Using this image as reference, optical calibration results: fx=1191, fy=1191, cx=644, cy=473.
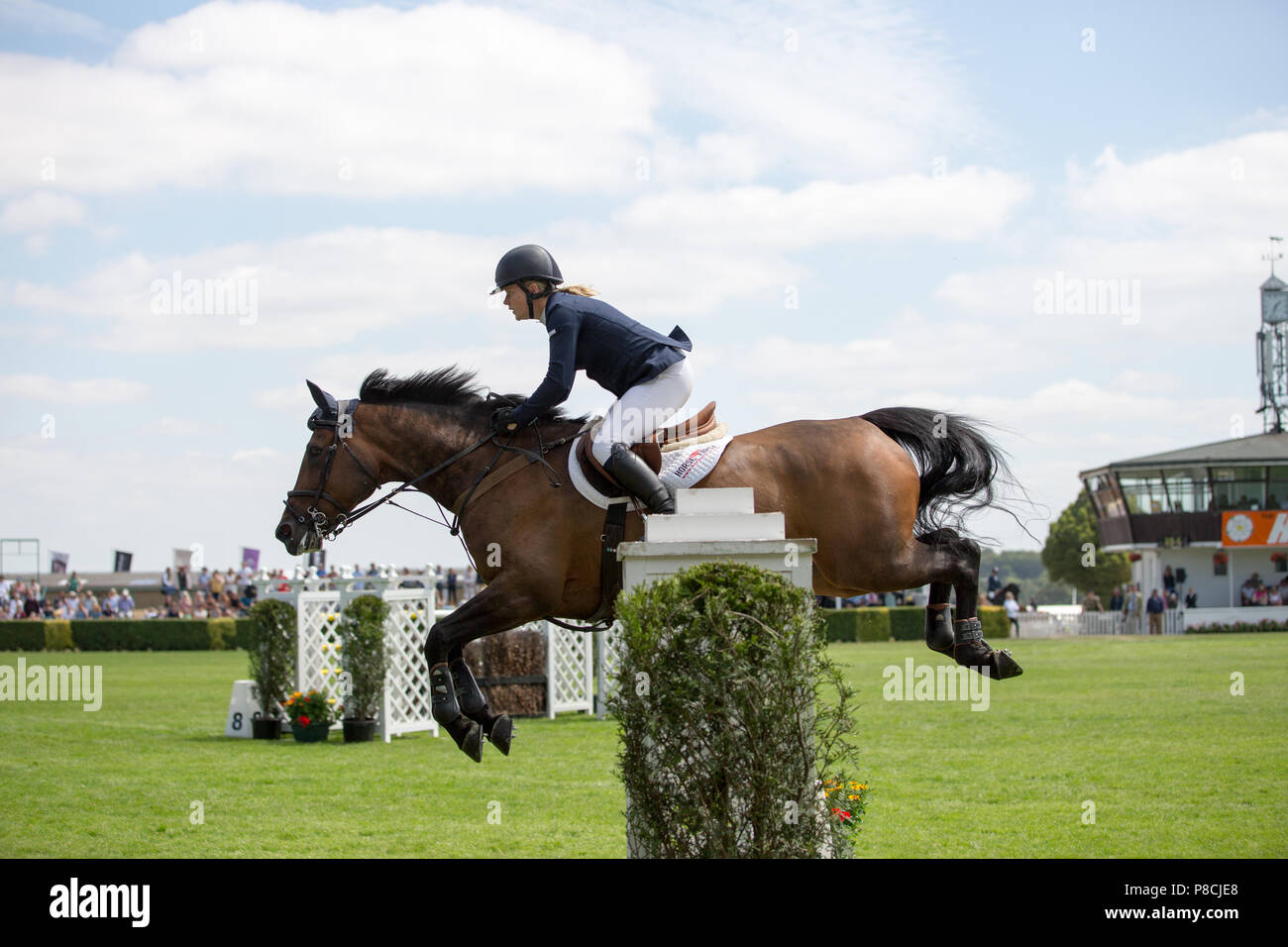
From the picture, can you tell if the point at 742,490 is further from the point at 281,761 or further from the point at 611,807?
the point at 281,761

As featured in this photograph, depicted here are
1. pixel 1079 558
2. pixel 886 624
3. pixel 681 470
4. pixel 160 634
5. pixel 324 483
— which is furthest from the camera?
pixel 1079 558

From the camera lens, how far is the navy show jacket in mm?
5570

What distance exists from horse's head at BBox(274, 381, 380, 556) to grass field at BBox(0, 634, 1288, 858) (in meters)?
2.58

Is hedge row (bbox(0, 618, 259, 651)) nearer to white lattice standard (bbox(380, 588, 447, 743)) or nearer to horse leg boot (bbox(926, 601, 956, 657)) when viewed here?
white lattice standard (bbox(380, 588, 447, 743))

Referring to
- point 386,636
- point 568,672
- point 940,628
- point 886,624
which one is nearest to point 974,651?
point 940,628

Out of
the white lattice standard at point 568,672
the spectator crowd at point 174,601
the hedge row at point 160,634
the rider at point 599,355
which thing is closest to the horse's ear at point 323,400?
the rider at point 599,355

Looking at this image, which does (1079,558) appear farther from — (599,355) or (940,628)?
(599,355)

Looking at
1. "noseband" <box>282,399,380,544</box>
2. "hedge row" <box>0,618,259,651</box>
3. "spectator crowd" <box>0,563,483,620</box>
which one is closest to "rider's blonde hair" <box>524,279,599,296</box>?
"noseband" <box>282,399,380,544</box>

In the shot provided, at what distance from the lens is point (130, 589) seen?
57188mm

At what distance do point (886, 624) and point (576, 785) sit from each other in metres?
28.3

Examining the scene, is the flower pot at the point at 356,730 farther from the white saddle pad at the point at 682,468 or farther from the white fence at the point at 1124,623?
the white fence at the point at 1124,623

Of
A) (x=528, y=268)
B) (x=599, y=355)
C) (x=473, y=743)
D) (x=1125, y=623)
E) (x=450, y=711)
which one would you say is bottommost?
(x=1125, y=623)

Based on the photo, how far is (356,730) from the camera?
14344 millimetres
